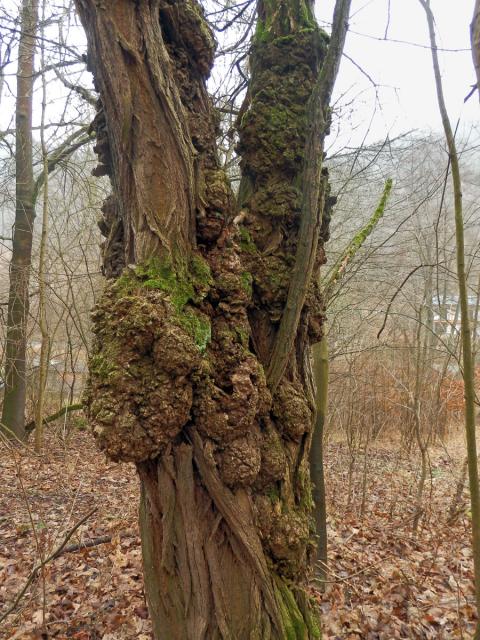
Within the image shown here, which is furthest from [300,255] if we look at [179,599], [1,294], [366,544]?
[1,294]

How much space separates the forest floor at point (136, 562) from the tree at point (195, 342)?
920 millimetres

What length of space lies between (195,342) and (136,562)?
3.06m

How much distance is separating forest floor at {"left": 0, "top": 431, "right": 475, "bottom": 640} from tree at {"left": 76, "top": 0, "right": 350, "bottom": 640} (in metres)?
0.92

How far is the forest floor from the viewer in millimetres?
2967

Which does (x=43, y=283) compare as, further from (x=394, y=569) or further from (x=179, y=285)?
(x=394, y=569)

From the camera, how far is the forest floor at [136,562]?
2967 mm

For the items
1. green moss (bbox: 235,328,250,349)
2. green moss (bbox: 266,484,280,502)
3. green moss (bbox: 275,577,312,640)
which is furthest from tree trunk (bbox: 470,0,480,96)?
green moss (bbox: 275,577,312,640)

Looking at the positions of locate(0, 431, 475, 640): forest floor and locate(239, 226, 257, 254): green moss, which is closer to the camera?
locate(239, 226, 257, 254): green moss

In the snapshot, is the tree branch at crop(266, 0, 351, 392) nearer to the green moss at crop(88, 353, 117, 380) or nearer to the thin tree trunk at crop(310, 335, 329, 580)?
the green moss at crop(88, 353, 117, 380)

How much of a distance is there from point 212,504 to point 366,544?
11.6 ft

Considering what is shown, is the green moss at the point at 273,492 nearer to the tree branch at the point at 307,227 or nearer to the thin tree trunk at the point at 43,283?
the tree branch at the point at 307,227

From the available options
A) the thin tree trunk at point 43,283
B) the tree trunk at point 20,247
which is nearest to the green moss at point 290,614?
the thin tree trunk at point 43,283

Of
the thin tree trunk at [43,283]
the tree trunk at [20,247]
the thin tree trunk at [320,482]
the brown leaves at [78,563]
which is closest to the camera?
the brown leaves at [78,563]

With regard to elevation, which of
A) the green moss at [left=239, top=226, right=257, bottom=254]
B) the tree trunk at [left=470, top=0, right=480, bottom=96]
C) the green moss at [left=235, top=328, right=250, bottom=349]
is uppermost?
the tree trunk at [left=470, top=0, right=480, bottom=96]
